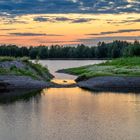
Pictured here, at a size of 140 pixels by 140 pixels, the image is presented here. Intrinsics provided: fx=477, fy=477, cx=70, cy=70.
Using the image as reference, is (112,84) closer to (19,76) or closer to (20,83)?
(20,83)

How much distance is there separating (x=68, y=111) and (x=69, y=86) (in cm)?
3404

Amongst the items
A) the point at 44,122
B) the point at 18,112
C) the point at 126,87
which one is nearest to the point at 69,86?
the point at 126,87

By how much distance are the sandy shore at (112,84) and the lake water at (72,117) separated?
12.5 m

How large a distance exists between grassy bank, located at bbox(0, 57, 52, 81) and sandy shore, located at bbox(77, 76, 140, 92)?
33.0 feet

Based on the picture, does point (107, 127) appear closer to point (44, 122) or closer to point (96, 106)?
point (44, 122)

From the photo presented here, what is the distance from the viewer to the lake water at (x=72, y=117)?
40875mm

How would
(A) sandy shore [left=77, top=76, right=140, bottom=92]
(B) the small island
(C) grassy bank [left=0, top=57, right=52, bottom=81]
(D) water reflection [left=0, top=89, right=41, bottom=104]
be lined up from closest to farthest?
(D) water reflection [left=0, top=89, right=41, bottom=104], (B) the small island, (A) sandy shore [left=77, top=76, right=140, bottom=92], (C) grassy bank [left=0, top=57, right=52, bottom=81]

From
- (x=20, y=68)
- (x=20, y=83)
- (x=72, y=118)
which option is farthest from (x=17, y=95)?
(x=72, y=118)

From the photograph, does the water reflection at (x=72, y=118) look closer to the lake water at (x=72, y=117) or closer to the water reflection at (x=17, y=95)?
the lake water at (x=72, y=117)

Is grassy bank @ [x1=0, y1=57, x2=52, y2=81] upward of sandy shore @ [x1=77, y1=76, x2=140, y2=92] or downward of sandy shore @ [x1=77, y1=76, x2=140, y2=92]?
upward

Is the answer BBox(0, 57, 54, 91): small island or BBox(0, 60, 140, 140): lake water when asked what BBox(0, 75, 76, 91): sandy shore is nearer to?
BBox(0, 57, 54, 91): small island

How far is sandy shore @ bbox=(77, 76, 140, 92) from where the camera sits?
86.8m

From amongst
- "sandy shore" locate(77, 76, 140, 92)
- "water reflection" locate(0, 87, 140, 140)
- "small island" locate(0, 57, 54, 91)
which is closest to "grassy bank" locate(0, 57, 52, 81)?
"small island" locate(0, 57, 54, 91)

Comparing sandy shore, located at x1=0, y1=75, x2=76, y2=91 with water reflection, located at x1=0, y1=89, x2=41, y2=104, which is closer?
water reflection, located at x1=0, y1=89, x2=41, y2=104
